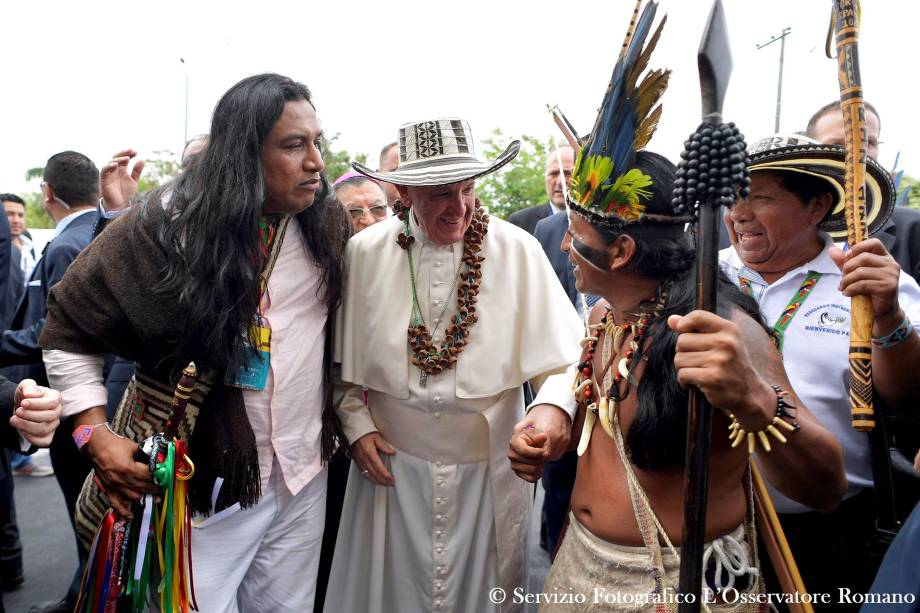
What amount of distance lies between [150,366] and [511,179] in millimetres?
16181

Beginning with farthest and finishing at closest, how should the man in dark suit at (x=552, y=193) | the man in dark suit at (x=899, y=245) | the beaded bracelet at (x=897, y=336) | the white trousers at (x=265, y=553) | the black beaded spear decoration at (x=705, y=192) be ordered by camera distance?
1. the man in dark suit at (x=552, y=193)
2. the man in dark suit at (x=899, y=245)
3. the white trousers at (x=265, y=553)
4. the beaded bracelet at (x=897, y=336)
5. the black beaded spear decoration at (x=705, y=192)

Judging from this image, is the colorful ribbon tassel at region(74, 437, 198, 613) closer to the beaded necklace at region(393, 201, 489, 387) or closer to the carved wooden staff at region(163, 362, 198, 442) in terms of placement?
the carved wooden staff at region(163, 362, 198, 442)

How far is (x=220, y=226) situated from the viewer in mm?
2266

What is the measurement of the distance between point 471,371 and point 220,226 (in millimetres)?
1058

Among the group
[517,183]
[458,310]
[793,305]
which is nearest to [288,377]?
[458,310]

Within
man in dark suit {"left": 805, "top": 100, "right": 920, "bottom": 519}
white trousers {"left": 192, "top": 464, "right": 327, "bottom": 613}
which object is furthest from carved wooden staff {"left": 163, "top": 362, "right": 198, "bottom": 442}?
man in dark suit {"left": 805, "top": 100, "right": 920, "bottom": 519}

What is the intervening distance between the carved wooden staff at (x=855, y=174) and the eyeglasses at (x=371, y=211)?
310 cm

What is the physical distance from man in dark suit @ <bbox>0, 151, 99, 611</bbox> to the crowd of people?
0.18ft

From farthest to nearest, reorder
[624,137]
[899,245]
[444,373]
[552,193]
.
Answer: [552,193] → [899,245] → [444,373] → [624,137]

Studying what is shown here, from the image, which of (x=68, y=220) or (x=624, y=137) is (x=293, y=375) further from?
(x=68, y=220)

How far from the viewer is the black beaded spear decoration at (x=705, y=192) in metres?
1.34

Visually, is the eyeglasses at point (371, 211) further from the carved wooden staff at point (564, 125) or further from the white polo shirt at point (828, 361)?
the white polo shirt at point (828, 361)

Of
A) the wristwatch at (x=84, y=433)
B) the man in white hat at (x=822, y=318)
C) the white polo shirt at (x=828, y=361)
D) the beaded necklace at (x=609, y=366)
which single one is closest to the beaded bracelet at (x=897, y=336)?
the man in white hat at (x=822, y=318)

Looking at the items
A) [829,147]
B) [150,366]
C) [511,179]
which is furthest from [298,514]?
[511,179]
